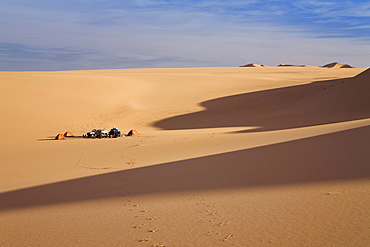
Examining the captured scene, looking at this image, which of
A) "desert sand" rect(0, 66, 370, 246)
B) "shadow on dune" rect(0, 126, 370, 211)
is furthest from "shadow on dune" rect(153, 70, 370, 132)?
"shadow on dune" rect(0, 126, 370, 211)

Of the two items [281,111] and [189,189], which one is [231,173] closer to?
[189,189]

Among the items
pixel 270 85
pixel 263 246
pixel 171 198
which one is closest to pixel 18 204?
pixel 171 198

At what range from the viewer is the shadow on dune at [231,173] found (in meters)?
7.29

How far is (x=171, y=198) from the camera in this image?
6.74 m

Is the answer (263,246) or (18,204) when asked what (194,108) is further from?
(263,246)

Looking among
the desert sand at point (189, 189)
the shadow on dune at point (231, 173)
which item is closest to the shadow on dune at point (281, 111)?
the desert sand at point (189, 189)

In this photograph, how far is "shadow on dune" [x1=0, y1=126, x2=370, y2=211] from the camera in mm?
7289

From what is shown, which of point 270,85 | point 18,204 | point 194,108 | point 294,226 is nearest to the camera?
point 294,226

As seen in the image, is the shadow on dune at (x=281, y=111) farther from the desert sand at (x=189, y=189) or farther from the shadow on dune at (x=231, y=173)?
the shadow on dune at (x=231, y=173)

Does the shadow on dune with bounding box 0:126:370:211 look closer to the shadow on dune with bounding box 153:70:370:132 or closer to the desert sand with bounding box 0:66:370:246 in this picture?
the desert sand with bounding box 0:66:370:246

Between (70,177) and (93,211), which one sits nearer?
(93,211)

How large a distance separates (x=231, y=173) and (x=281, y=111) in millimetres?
16540

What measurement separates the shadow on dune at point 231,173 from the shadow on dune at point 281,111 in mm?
8162

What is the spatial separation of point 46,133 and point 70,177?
1118 cm
